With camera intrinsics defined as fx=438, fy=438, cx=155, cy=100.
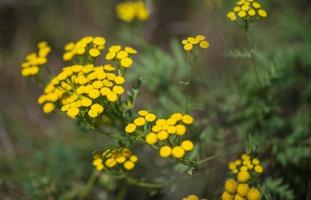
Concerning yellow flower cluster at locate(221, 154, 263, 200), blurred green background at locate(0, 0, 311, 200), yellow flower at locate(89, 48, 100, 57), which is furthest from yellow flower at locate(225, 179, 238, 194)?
yellow flower at locate(89, 48, 100, 57)

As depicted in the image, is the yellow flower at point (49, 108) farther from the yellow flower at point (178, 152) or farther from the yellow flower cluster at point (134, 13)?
the yellow flower cluster at point (134, 13)

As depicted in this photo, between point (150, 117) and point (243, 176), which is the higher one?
point (150, 117)

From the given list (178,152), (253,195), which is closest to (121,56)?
(178,152)

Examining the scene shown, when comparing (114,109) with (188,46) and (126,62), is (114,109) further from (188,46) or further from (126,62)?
(188,46)

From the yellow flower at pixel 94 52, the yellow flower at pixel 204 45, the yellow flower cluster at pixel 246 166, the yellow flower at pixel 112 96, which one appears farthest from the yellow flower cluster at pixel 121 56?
the yellow flower cluster at pixel 246 166

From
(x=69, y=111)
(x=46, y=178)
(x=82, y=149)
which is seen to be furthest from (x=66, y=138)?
(x=69, y=111)

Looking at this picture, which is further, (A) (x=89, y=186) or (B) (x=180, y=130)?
(A) (x=89, y=186)

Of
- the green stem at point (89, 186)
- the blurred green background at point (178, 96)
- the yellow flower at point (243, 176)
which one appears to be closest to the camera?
the yellow flower at point (243, 176)
